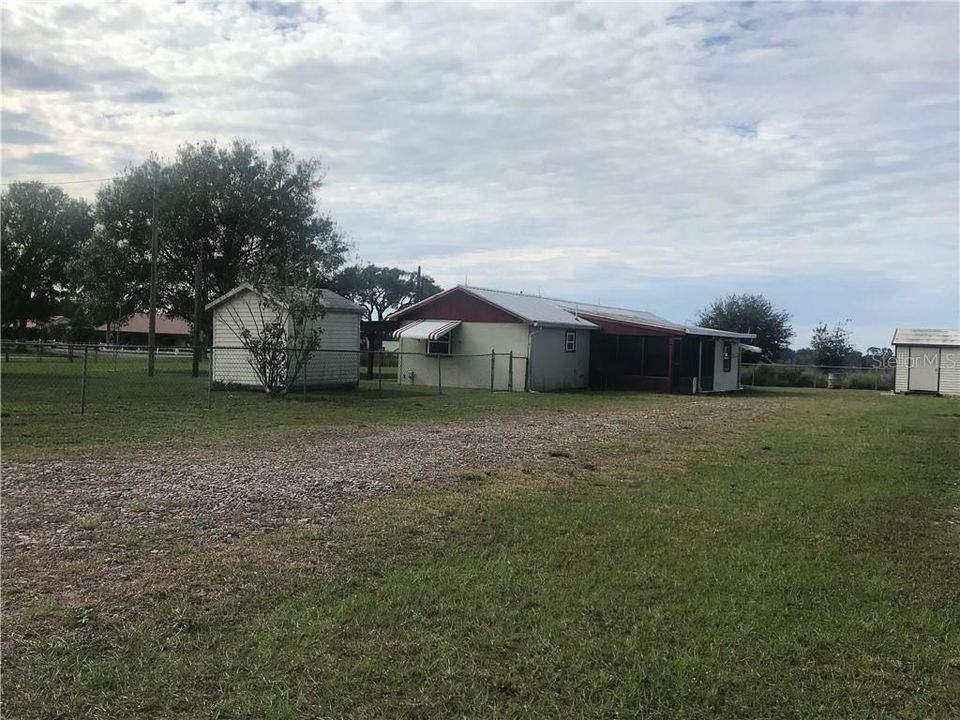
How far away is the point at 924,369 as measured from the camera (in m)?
28.5

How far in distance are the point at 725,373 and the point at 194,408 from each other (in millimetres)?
21252

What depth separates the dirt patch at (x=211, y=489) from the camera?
15.1ft

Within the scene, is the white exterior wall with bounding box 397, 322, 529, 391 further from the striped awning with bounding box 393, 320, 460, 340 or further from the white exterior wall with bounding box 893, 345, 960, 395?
the white exterior wall with bounding box 893, 345, 960, 395

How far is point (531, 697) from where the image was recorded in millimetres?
3182

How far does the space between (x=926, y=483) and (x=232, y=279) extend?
32055mm

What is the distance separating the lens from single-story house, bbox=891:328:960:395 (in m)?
28.0

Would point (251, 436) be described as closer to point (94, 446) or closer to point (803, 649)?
point (94, 446)

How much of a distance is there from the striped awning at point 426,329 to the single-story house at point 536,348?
0.03 meters

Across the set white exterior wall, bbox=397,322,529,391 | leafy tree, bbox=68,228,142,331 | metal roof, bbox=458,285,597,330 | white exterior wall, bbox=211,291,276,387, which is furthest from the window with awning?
leafy tree, bbox=68,228,142,331

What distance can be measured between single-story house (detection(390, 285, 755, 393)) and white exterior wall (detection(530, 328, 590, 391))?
0.11ft

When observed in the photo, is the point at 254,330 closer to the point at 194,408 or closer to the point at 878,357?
the point at 194,408

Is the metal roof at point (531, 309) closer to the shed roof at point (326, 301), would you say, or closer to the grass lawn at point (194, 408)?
the grass lawn at point (194, 408)

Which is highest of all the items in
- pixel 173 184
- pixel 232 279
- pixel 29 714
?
pixel 173 184

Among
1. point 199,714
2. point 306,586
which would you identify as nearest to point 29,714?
point 199,714
